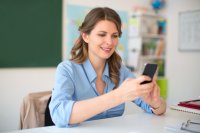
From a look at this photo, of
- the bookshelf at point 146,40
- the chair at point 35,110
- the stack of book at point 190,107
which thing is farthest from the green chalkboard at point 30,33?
the stack of book at point 190,107

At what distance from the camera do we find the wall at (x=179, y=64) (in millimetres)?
3926

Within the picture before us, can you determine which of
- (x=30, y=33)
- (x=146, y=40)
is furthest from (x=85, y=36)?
(x=146, y=40)

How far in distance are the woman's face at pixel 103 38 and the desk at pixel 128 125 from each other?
1.25ft

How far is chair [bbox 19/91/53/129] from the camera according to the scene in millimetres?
1616

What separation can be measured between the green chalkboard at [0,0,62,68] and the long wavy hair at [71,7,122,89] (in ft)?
5.27

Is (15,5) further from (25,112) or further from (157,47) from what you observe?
(157,47)

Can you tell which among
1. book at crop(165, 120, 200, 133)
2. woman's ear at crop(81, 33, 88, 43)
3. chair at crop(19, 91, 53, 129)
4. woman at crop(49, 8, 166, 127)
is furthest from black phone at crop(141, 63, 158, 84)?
chair at crop(19, 91, 53, 129)

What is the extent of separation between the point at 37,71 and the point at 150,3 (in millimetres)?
2109

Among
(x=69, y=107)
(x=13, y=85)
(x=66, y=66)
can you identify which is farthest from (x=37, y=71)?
(x=69, y=107)

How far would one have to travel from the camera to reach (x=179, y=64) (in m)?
4.10

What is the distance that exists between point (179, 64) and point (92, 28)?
2984 mm

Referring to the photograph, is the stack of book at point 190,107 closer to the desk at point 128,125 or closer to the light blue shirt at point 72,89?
the desk at point 128,125

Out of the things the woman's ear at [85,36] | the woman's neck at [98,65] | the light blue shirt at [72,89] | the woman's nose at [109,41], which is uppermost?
the woman's ear at [85,36]

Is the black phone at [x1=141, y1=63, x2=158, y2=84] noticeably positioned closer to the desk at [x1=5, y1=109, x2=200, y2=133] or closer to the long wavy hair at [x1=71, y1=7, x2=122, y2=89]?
the desk at [x1=5, y1=109, x2=200, y2=133]
